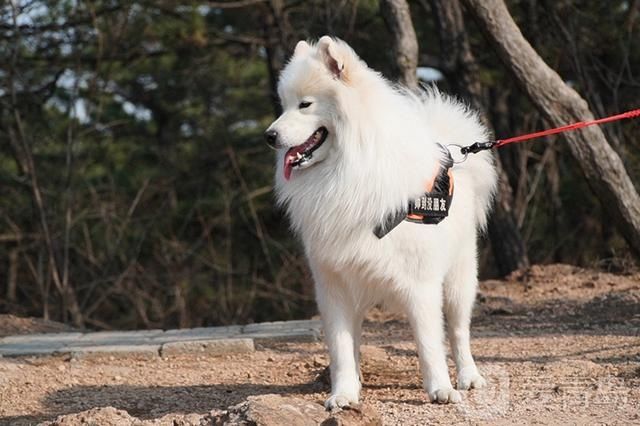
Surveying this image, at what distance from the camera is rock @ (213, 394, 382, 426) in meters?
4.02

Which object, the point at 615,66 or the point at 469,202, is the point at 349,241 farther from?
the point at 615,66

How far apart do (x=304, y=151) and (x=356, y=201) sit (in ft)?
1.14

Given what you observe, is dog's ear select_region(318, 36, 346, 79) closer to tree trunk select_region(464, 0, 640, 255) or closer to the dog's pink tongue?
the dog's pink tongue

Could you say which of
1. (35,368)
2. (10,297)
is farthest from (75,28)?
(35,368)

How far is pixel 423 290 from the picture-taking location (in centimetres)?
490

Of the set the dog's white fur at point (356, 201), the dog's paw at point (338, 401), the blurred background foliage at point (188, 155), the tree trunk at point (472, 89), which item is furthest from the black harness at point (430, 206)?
the tree trunk at point (472, 89)

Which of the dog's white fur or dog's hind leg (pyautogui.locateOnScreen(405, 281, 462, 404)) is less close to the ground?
the dog's white fur

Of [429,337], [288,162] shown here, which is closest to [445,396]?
[429,337]

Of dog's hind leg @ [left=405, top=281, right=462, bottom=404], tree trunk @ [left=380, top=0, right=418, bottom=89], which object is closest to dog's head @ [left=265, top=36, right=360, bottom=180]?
dog's hind leg @ [left=405, top=281, right=462, bottom=404]

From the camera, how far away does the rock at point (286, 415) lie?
402 centimetres

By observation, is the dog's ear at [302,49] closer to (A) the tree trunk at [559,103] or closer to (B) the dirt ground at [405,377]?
(B) the dirt ground at [405,377]

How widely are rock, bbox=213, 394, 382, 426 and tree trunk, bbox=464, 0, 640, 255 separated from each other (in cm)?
427

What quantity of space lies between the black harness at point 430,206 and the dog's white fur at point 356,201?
1.4 inches

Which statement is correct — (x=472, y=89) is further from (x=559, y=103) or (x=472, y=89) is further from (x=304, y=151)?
(x=304, y=151)
